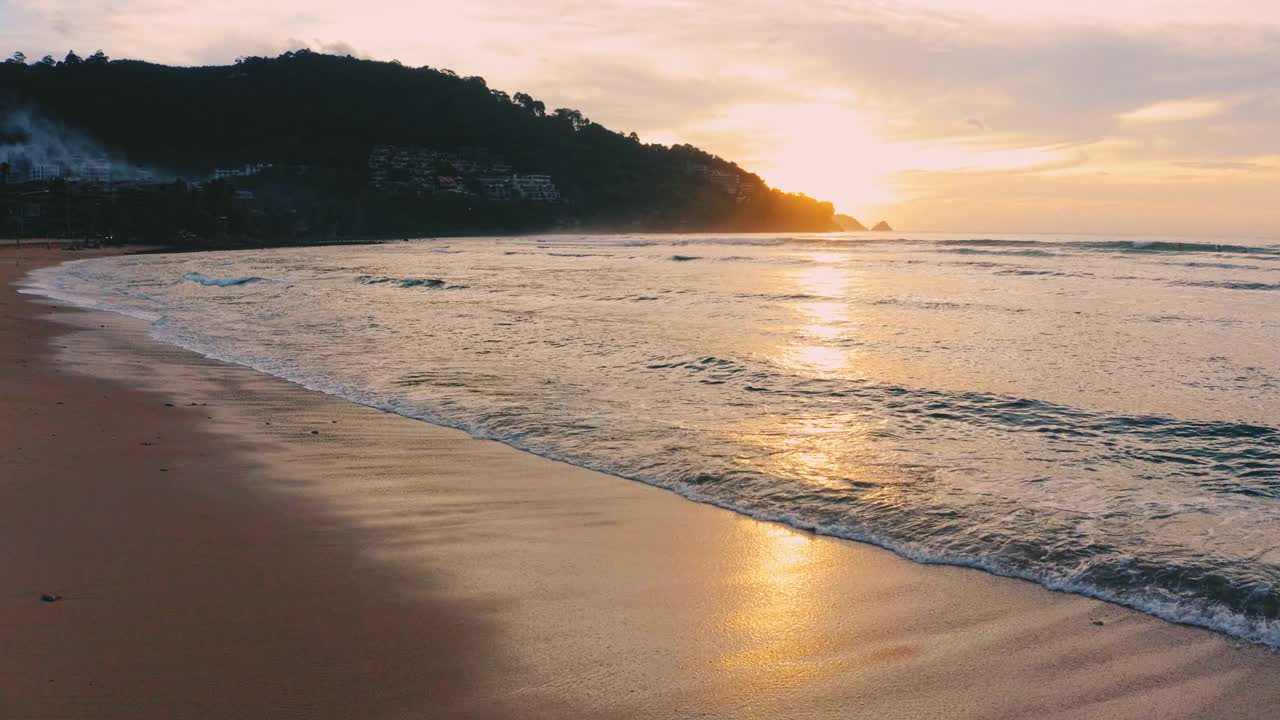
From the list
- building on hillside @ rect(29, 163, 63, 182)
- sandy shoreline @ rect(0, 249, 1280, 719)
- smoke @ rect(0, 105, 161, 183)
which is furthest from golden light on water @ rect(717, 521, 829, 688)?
building on hillside @ rect(29, 163, 63, 182)

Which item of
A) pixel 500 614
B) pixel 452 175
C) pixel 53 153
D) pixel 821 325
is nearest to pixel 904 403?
pixel 500 614

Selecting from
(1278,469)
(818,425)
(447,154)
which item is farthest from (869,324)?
(447,154)

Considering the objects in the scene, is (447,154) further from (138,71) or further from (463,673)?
(463,673)

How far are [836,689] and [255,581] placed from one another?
3.15 m

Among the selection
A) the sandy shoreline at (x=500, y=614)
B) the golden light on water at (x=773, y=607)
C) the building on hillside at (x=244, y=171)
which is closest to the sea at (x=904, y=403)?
the golden light on water at (x=773, y=607)

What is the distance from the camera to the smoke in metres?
150

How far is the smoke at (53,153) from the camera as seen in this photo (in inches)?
5915

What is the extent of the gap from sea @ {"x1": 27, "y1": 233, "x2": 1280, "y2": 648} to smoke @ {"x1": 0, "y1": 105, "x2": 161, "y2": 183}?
506 feet

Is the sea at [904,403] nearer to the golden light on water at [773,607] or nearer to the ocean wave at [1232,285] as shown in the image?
the golden light on water at [773,607]

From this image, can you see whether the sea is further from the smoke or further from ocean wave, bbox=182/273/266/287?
the smoke

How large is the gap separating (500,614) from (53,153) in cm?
18774

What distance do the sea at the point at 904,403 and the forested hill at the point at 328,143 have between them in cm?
13846

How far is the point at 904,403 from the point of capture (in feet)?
33.6

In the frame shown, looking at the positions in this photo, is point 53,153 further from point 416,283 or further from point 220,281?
point 416,283
